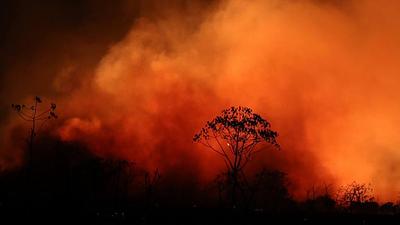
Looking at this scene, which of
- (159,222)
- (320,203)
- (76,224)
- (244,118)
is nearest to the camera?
(76,224)

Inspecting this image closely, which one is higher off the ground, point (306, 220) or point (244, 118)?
point (244, 118)

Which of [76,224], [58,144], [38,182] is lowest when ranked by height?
[76,224]

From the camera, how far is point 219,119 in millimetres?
61281

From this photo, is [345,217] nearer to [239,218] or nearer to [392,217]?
[392,217]

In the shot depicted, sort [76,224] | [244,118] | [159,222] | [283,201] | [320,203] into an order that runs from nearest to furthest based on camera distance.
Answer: [76,224] < [159,222] < [244,118] < [283,201] < [320,203]

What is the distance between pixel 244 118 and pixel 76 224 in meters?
25.8

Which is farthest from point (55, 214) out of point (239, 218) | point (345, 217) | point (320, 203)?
point (320, 203)

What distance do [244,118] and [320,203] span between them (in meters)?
75.1

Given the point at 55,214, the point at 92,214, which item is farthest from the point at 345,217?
the point at 55,214

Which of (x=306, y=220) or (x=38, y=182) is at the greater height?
(x=38, y=182)

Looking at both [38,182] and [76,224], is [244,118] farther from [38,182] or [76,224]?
[38,182]

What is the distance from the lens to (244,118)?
197 ft

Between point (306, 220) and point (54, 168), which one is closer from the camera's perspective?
point (306, 220)

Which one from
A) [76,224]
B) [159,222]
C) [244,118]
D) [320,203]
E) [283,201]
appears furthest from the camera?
[320,203]
